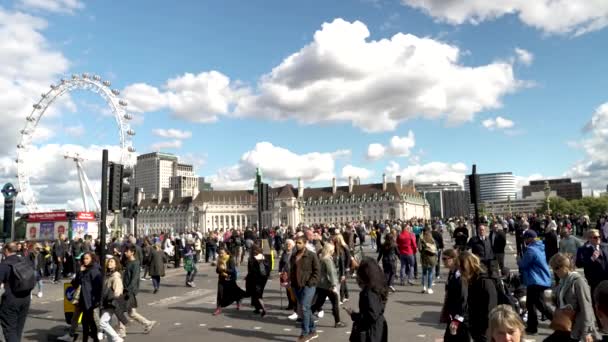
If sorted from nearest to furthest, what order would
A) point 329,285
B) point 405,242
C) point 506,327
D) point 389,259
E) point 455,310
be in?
1. point 506,327
2. point 455,310
3. point 329,285
4. point 389,259
5. point 405,242

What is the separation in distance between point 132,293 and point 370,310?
6553 millimetres

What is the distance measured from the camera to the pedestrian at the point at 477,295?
17.9ft

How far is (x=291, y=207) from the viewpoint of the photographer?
560 feet

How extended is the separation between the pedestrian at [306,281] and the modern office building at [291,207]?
14167 cm

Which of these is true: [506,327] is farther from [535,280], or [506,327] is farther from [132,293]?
[132,293]

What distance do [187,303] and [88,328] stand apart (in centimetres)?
512

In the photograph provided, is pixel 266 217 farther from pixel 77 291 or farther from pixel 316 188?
pixel 77 291

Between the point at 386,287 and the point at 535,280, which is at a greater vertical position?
the point at 386,287

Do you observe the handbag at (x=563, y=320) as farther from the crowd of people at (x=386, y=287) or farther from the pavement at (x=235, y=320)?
the pavement at (x=235, y=320)

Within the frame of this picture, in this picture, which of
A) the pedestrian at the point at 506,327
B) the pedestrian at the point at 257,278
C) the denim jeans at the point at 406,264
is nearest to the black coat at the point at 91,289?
the pedestrian at the point at 257,278

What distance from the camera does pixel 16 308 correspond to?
24.7 feet

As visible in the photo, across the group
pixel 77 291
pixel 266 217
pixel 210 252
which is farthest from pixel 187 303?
pixel 266 217

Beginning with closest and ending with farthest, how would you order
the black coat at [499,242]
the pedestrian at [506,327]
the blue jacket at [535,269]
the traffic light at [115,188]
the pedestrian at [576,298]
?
1. the pedestrian at [506,327]
2. the pedestrian at [576,298]
3. the blue jacket at [535,269]
4. the traffic light at [115,188]
5. the black coat at [499,242]

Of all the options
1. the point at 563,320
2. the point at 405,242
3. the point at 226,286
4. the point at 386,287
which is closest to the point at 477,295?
the point at 386,287
